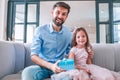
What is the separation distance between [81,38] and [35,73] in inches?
19.2

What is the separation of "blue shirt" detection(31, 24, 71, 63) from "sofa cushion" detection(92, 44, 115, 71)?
375 millimetres

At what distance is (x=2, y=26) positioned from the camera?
14.7ft

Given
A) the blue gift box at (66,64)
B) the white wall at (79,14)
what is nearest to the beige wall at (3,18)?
the white wall at (79,14)

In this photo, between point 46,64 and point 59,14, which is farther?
point 59,14

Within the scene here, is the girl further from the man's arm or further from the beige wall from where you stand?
the beige wall

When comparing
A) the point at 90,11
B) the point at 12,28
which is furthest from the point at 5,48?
the point at 90,11

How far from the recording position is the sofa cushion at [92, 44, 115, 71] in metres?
1.62

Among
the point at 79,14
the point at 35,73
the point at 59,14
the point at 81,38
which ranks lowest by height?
the point at 35,73

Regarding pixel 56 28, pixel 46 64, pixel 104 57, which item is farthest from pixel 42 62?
pixel 104 57

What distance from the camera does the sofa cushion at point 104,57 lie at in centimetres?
162

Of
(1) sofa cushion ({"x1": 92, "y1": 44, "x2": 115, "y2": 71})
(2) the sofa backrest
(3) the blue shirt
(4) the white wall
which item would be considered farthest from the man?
(4) the white wall

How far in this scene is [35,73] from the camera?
1.16 metres

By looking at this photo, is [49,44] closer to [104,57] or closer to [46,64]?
[46,64]

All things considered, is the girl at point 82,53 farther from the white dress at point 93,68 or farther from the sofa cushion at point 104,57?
the sofa cushion at point 104,57
